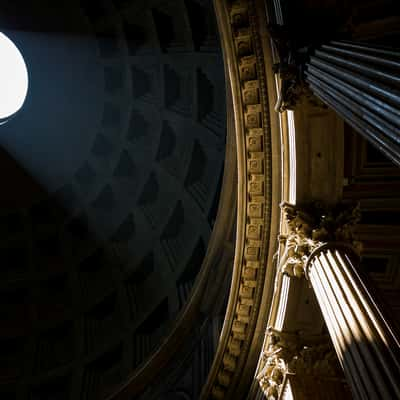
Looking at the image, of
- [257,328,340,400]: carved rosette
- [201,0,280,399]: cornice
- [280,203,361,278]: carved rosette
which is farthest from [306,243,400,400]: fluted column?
[201,0,280,399]: cornice

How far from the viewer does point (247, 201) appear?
9.02 meters

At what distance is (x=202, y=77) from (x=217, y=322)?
8828mm

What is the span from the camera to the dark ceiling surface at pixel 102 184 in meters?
15.9

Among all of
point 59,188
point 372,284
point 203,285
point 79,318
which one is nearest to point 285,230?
point 372,284

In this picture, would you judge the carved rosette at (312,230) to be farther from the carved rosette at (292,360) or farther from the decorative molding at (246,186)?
the decorative molding at (246,186)

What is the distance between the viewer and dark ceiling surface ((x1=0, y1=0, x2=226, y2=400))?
1593cm

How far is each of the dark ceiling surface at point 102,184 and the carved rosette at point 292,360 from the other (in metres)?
7.51

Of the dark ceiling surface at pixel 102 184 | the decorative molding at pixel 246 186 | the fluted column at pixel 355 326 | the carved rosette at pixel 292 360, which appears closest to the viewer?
the fluted column at pixel 355 326

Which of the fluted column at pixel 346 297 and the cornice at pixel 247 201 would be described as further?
the cornice at pixel 247 201

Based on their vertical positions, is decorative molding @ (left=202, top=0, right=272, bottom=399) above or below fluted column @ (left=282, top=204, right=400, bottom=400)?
above

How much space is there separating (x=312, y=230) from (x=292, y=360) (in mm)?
2264

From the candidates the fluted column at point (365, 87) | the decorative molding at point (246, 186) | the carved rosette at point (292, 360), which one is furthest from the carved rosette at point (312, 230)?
the fluted column at point (365, 87)

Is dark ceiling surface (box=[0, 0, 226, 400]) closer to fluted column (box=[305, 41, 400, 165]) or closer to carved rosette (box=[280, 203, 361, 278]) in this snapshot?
carved rosette (box=[280, 203, 361, 278])

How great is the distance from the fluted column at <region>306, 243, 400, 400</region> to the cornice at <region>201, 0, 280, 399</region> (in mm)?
2627
